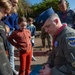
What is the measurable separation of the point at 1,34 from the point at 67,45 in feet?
3.02

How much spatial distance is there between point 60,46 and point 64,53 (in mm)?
90

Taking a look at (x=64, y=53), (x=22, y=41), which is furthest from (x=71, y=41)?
(x=22, y=41)

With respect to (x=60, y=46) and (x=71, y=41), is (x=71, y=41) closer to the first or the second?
(x=71, y=41)

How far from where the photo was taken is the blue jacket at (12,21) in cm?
640

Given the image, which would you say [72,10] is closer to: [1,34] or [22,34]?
[22,34]

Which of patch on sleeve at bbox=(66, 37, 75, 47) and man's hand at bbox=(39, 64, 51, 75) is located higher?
patch on sleeve at bbox=(66, 37, 75, 47)

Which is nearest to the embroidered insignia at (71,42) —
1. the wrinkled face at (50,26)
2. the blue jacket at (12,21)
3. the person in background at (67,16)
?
the wrinkled face at (50,26)

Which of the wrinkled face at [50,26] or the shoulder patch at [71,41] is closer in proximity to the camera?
the shoulder patch at [71,41]

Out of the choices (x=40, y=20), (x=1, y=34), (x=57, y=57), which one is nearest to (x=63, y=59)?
(x=57, y=57)

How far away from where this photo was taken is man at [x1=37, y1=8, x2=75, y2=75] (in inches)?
119

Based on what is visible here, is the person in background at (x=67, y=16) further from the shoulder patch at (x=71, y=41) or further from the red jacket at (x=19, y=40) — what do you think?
the shoulder patch at (x=71, y=41)

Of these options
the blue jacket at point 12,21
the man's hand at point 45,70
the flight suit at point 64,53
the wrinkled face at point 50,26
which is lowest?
the man's hand at point 45,70

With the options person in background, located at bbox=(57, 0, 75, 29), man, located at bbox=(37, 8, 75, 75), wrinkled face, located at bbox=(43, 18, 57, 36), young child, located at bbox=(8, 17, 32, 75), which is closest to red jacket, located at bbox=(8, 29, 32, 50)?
young child, located at bbox=(8, 17, 32, 75)

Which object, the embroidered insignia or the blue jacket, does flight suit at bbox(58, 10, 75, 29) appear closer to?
the blue jacket
